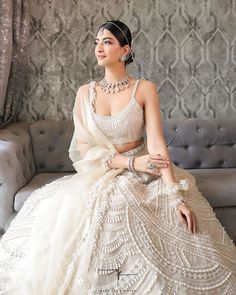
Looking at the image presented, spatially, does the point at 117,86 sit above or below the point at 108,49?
below

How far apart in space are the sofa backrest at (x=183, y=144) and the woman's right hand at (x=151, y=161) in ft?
4.00

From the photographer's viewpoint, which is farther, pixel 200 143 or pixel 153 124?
pixel 200 143

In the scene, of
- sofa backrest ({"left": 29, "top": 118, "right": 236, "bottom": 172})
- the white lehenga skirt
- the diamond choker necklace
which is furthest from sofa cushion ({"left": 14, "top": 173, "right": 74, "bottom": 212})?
the diamond choker necklace

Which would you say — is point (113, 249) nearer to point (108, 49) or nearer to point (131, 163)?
point (131, 163)

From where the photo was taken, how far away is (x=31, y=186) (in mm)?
2471

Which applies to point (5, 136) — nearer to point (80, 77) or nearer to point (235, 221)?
point (80, 77)

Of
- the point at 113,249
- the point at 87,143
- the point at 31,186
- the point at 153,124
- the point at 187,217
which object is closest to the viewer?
the point at 113,249

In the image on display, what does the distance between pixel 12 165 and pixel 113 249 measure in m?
1.17

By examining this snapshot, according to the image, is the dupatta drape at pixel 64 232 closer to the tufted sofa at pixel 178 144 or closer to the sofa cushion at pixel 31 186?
the sofa cushion at pixel 31 186

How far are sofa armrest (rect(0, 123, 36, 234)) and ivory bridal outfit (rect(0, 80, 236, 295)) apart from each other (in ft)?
1.76

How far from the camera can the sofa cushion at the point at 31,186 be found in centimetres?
231

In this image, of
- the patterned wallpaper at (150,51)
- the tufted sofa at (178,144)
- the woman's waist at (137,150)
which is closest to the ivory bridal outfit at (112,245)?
the woman's waist at (137,150)

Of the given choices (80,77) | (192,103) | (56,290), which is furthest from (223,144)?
(56,290)

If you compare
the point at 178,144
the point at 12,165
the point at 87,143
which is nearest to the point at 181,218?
the point at 87,143
